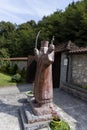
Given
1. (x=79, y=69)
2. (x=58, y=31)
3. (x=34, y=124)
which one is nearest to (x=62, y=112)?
(x=34, y=124)

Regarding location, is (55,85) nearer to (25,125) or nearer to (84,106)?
(84,106)

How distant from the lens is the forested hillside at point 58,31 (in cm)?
2189

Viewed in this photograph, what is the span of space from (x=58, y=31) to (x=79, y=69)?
15.0 m

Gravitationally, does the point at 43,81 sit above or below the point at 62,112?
above

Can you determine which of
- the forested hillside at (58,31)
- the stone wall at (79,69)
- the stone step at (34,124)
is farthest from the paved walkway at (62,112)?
the forested hillside at (58,31)

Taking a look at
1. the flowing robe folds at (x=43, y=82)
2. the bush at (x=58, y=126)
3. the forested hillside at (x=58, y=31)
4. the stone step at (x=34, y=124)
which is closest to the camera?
the bush at (x=58, y=126)

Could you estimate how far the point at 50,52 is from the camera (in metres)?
5.71

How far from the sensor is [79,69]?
38.5 feet

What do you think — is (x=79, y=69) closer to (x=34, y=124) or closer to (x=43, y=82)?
(x=43, y=82)

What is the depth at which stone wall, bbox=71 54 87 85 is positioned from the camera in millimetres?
11125

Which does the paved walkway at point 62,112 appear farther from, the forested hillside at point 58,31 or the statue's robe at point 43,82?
the forested hillside at point 58,31

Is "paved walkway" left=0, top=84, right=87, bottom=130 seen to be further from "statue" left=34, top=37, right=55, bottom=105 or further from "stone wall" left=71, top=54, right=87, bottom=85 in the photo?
A: "stone wall" left=71, top=54, right=87, bottom=85

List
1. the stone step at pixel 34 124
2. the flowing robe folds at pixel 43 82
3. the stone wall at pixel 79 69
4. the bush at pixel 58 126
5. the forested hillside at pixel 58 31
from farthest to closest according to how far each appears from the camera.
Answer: the forested hillside at pixel 58 31
the stone wall at pixel 79 69
the flowing robe folds at pixel 43 82
the stone step at pixel 34 124
the bush at pixel 58 126

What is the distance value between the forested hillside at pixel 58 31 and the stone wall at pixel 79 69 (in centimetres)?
946
